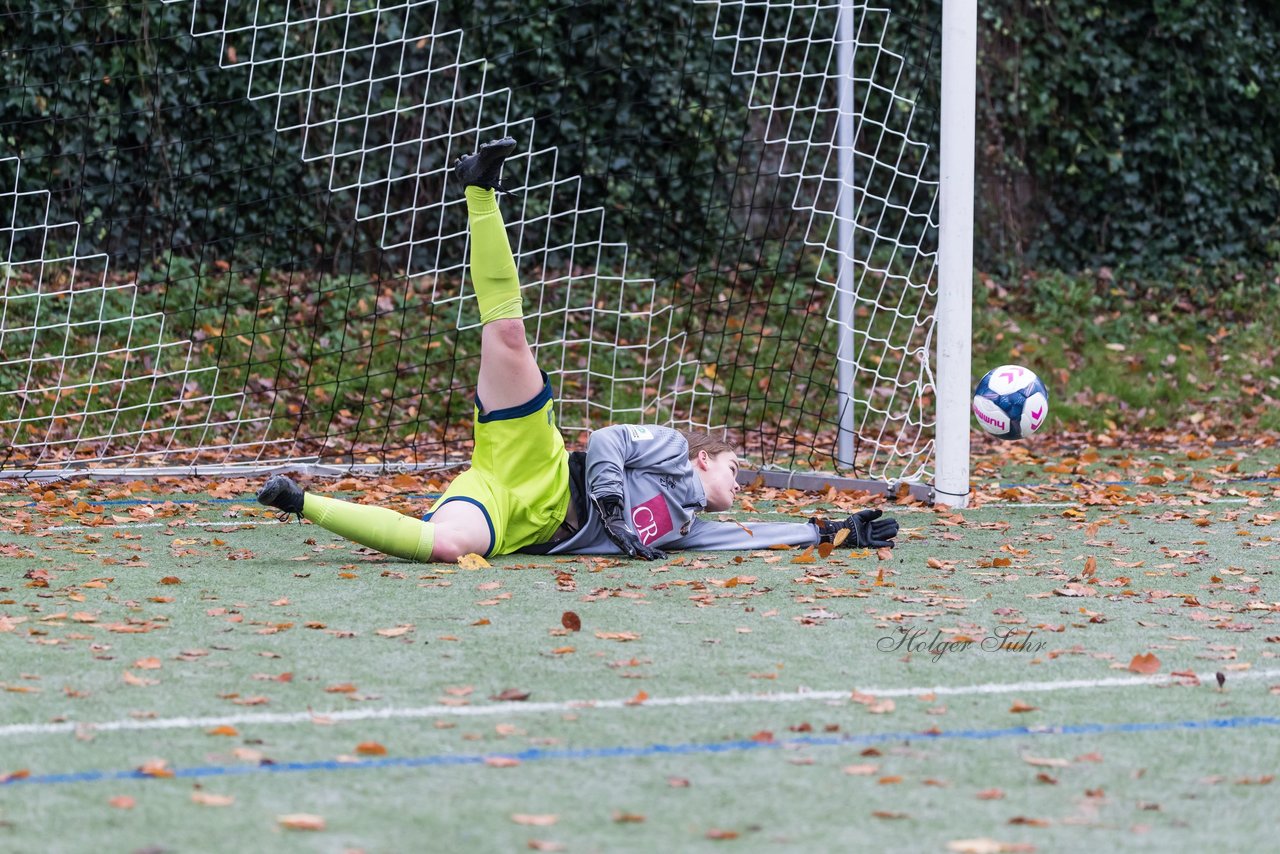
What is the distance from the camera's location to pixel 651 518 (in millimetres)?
5383

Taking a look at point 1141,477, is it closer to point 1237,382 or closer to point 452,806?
point 1237,382

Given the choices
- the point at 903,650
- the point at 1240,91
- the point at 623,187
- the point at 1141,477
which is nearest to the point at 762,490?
the point at 1141,477

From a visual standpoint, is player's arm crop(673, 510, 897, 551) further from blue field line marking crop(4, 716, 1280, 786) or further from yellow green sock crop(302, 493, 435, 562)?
blue field line marking crop(4, 716, 1280, 786)

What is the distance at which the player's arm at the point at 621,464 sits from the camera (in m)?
5.23

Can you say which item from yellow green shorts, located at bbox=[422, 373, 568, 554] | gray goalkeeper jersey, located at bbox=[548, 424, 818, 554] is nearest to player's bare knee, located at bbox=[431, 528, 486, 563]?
yellow green shorts, located at bbox=[422, 373, 568, 554]

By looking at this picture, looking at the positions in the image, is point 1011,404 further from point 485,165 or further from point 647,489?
point 485,165

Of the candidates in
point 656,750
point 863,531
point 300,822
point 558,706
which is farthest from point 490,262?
point 300,822

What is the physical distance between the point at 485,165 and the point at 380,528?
135cm

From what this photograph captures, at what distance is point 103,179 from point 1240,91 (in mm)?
9781

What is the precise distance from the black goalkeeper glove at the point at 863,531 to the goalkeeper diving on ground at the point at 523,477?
0.04 meters

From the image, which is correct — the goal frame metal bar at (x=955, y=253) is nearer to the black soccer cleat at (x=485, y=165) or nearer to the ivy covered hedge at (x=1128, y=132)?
the black soccer cleat at (x=485, y=165)

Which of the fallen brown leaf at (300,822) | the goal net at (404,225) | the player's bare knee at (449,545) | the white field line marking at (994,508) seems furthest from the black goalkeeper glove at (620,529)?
the goal net at (404,225)

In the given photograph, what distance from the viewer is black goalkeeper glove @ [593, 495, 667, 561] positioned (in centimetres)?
525

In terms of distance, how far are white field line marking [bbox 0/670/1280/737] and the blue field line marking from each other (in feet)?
0.91
